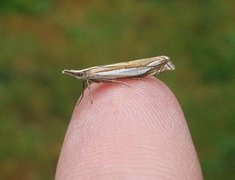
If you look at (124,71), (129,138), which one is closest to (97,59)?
(124,71)

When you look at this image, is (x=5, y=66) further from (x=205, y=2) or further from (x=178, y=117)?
(x=178, y=117)

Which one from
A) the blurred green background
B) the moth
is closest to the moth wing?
the moth

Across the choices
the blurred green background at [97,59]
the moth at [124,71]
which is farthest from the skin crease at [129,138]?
the blurred green background at [97,59]

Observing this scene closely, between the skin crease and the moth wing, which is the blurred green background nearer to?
the moth wing

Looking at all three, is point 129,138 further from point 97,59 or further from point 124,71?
point 97,59

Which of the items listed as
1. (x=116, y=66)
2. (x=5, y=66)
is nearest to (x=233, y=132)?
(x=5, y=66)

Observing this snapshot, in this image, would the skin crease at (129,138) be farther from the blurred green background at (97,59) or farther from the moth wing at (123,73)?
the blurred green background at (97,59)
